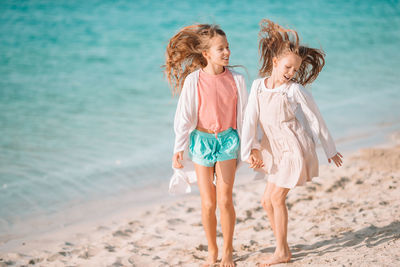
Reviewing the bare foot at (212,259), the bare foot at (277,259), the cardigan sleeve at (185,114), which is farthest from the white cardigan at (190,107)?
the bare foot at (277,259)

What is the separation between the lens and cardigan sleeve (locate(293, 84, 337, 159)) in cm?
319

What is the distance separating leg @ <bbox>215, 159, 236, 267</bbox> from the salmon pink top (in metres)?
0.26

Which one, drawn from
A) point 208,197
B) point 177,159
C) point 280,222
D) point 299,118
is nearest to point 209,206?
point 208,197

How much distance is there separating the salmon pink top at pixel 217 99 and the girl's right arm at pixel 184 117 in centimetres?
7

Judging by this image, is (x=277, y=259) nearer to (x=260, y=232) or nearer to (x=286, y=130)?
(x=260, y=232)

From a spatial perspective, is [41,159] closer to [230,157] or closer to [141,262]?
[141,262]

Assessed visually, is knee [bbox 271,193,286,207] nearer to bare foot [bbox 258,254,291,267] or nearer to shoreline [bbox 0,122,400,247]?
bare foot [bbox 258,254,291,267]

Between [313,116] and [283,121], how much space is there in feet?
0.66

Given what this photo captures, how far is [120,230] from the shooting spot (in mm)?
4613

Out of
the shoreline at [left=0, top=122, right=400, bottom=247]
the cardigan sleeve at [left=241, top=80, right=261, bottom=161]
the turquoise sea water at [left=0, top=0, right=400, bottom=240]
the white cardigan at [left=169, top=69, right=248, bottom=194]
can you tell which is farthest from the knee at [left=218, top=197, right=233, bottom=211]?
the shoreline at [left=0, top=122, right=400, bottom=247]

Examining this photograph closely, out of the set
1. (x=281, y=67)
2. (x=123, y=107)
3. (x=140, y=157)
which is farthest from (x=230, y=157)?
(x=123, y=107)

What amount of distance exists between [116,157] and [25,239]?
2173 mm

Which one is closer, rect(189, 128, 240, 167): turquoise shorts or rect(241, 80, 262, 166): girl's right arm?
rect(241, 80, 262, 166): girl's right arm

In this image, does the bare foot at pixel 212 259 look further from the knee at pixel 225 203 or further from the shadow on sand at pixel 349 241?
the knee at pixel 225 203
